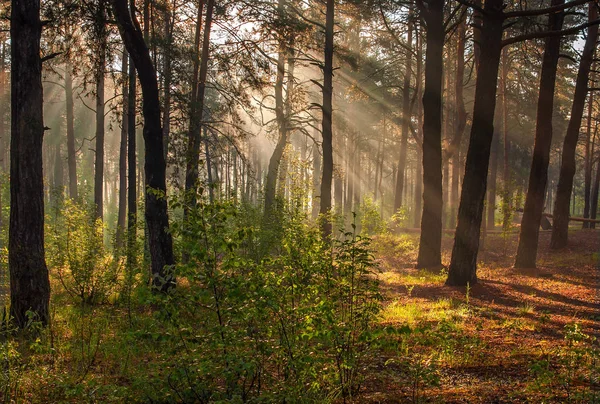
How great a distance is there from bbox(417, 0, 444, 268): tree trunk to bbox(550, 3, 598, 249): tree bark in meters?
5.34

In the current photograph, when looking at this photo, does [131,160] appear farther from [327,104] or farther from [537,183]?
[537,183]

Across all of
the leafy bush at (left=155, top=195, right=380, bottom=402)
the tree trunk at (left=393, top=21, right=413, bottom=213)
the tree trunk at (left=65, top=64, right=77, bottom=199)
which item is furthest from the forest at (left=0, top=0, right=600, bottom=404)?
the tree trunk at (left=393, top=21, right=413, bottom=213)

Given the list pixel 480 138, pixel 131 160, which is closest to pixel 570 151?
pixel 480 138

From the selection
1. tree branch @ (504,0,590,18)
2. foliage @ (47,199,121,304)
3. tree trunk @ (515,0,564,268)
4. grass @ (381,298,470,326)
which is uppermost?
tree branch @ (504,0,590,18)

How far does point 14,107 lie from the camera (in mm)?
7180

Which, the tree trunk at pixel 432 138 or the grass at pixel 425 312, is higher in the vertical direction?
the tree trunk at pixel 432 138

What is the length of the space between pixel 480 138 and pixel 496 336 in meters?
4.63

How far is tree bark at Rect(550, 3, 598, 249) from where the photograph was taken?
583 inches

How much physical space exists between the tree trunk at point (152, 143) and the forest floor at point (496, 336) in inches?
183

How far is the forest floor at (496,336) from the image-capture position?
446 centimetres

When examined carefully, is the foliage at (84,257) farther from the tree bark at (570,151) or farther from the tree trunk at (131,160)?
the tree bark at (570,151)

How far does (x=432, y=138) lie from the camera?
12141mm

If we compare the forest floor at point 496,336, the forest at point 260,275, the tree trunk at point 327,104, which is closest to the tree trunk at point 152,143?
the forest at point 260,275

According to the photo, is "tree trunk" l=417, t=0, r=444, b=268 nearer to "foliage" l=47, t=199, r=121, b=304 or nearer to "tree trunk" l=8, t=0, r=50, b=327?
"foliage" l=47, t=199, r=121, b=304
